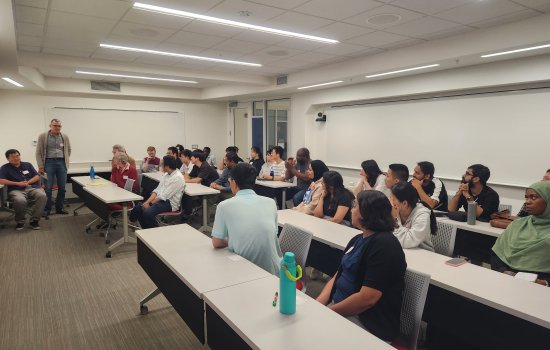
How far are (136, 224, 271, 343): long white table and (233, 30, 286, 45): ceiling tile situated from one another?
273 centimetres

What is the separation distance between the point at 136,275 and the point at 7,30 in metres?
2.75

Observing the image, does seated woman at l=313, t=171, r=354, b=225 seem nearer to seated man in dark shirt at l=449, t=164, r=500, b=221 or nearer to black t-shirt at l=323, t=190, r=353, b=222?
black t-shirt at l=323, t=190, r=353, b=222

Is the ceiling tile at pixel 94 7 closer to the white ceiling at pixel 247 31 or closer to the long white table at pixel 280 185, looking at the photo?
the white ceiling at pixel 247 31

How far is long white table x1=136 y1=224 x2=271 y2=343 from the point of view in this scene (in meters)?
1.84

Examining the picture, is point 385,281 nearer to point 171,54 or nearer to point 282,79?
point 171,54

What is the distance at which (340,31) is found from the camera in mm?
4250

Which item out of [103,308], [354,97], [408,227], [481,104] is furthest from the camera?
[354,97]

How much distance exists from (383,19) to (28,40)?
4.59 meters

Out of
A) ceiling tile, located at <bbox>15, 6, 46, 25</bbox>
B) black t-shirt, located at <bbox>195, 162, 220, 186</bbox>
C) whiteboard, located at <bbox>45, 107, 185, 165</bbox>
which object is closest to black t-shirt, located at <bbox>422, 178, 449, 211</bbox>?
black t-shirt, located at <bbox>195, 162, 220, 186</bbox>

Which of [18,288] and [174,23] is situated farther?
[174,23]

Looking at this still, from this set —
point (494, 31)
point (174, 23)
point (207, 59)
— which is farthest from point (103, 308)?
point (494, 31)

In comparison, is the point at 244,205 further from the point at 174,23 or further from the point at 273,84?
the point at 273,84

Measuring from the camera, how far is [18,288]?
11.5 ft

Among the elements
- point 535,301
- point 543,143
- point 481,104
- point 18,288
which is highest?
point 481,104
